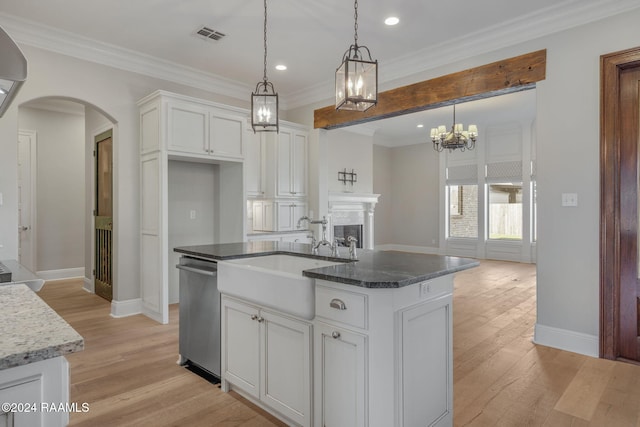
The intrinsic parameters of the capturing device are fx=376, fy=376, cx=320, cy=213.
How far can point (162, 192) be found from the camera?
402 cm

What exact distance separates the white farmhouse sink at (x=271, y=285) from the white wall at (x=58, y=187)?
211 inches

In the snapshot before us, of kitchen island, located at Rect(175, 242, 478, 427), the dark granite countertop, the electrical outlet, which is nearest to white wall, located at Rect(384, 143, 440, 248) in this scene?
the dark granite countertop

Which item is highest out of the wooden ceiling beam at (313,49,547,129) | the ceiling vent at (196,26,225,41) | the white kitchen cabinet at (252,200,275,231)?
the ceiling vent at (196,26,225,41)

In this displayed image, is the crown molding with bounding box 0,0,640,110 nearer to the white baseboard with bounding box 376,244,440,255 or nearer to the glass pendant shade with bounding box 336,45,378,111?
the glass pendant shade with bounding box 336,45,378,111

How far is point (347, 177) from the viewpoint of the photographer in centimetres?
798

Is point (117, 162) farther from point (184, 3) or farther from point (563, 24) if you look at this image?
point (563, 24)

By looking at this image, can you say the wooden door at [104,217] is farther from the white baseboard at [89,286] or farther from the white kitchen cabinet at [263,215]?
the white kitchen cabinet at [263,215]

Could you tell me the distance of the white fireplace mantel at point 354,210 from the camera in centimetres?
759

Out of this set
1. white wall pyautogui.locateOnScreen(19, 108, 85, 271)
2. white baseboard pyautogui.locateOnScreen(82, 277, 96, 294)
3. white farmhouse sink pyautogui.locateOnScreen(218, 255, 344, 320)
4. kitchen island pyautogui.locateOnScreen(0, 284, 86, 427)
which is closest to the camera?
kitchen island pyautogui.locateOnScreen(0, 284, 86, 427)

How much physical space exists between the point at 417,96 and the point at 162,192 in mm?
3015

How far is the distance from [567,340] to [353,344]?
2.49 metres

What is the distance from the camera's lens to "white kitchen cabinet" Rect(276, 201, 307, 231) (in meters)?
5.38

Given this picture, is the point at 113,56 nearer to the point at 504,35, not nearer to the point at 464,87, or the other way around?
the point at 464,87

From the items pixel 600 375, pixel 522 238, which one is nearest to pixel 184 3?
pixel 600 375
